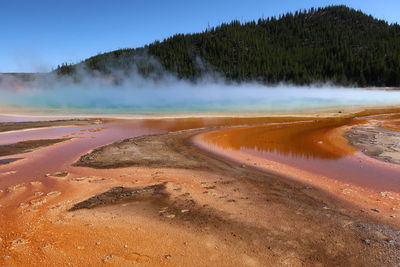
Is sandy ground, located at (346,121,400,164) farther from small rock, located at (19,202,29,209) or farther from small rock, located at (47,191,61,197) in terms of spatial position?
small rock, located at (19,202,29,209)

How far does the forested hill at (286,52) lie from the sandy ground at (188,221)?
267 feet

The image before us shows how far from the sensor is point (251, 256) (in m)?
5.33

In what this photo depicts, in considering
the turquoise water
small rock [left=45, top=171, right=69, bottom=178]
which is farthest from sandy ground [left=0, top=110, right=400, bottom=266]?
the turquoise water

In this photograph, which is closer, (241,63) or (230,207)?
(230,207)

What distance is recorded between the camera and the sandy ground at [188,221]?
5355 millimetres

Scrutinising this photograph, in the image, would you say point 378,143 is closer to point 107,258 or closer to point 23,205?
point 107,258

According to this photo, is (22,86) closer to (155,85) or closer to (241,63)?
→ (155,85)

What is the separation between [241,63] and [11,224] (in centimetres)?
9864

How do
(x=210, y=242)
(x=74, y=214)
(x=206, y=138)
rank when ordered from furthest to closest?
(x=206, y=138), (x=74, y=214), (x=210, y=242)

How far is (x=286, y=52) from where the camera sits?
364ft

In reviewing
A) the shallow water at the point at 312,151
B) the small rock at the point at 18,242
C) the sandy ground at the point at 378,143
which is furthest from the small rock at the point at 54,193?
the sandy ground at the point at 378,143

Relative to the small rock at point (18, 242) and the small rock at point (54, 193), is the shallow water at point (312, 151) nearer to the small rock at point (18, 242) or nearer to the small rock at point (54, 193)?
the small rock at point (54, 193)

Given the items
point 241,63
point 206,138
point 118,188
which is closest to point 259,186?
point 118,188

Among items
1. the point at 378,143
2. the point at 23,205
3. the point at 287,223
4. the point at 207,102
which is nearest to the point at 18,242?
the point at 23,205
